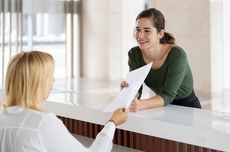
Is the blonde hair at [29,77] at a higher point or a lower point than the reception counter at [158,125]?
higher

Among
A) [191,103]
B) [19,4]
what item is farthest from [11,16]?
[191,103]

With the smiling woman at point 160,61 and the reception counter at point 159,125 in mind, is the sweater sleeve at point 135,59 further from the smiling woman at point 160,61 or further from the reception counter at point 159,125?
the reception counter at point 159,125

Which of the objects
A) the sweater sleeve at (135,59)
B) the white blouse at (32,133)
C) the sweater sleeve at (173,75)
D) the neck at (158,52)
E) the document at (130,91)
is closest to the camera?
the white blouse at (32,133)

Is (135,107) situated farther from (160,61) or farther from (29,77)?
(29,77)

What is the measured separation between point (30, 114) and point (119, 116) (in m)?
0.59

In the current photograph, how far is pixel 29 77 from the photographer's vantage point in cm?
182

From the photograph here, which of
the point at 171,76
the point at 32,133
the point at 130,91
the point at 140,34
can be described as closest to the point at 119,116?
the point at 130,91

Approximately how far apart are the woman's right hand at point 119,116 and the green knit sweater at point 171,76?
705 mm

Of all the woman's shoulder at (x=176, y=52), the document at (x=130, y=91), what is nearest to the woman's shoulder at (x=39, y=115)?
the document at (x=130, y=91)

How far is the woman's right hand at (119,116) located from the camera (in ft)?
7.22

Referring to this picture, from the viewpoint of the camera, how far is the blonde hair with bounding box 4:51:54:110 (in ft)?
5.96

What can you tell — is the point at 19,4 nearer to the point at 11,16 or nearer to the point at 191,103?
the point at 11,16

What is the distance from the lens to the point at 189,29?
33.0 ft

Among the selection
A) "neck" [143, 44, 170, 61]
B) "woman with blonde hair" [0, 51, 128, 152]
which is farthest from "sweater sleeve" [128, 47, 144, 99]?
"woman with blonde hair" [0, 51, 128, 152]
